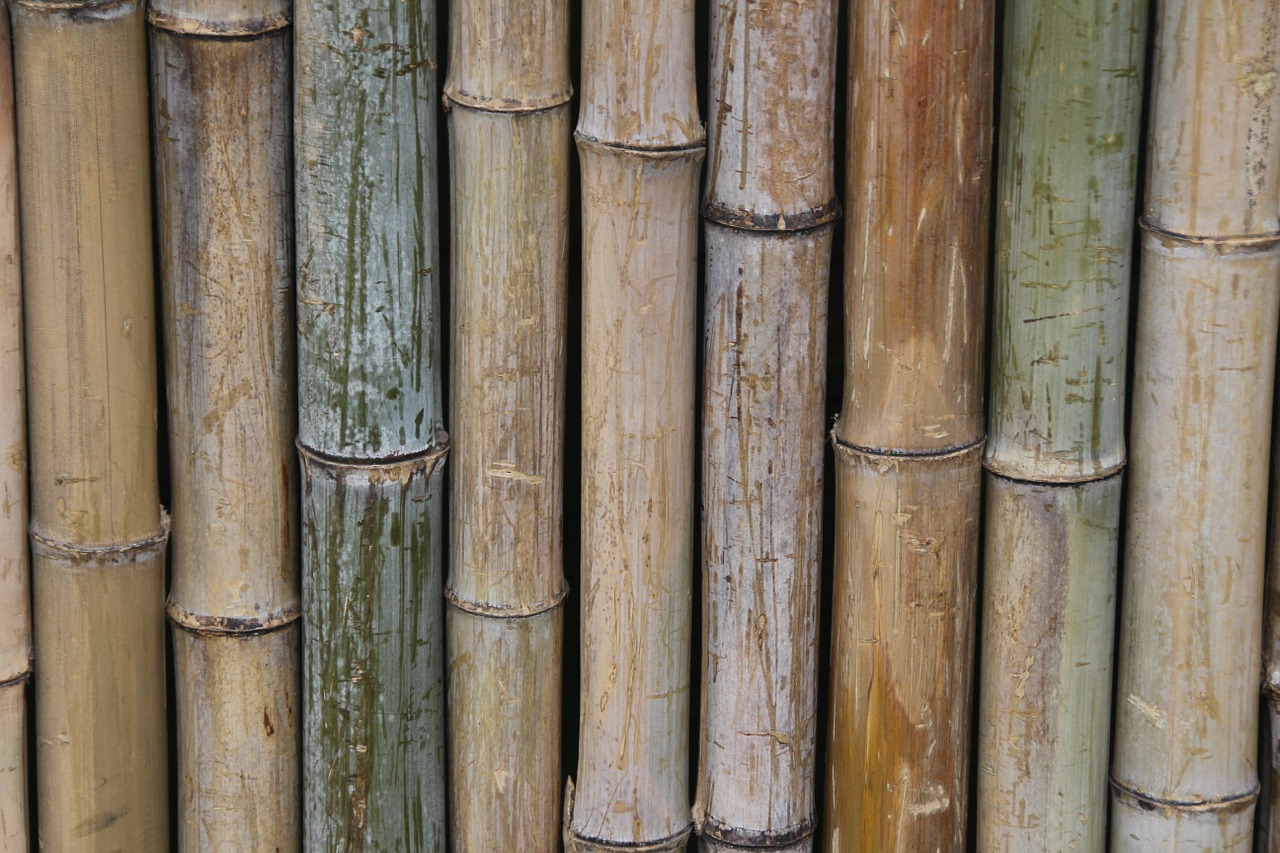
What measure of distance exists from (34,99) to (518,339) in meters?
0.48

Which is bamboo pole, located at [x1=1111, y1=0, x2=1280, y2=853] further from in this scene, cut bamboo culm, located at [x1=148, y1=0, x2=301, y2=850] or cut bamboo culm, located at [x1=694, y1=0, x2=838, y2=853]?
cut bamboo culm, located at [x1=148, y1=0, x2=301, y2=850]

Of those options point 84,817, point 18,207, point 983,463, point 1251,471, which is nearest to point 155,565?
point 84,817

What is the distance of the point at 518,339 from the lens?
1.57 m

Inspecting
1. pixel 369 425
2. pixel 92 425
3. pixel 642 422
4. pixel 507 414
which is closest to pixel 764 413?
pixel 642 422

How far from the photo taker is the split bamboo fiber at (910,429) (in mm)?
1500

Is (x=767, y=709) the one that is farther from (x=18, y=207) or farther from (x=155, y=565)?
(x=18, y=207)

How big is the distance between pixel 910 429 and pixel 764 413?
14 centimetres

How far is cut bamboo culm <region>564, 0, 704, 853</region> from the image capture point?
1502mm

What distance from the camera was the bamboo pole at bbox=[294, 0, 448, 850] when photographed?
4.99 feet

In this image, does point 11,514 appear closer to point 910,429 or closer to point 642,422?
point 642,422

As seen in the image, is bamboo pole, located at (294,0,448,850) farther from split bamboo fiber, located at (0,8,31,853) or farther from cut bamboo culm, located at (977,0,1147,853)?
cut bamboo culm, located at (977,0,1147,853)

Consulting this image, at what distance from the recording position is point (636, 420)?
157 centimetres

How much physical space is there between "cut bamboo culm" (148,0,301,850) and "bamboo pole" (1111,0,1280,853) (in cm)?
80

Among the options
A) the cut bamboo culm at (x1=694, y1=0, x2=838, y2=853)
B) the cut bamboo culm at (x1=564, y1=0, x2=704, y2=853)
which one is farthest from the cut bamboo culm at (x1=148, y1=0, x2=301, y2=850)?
the cut bamboo culm at (x1=694, y1=0, x2=838, y2=853)
